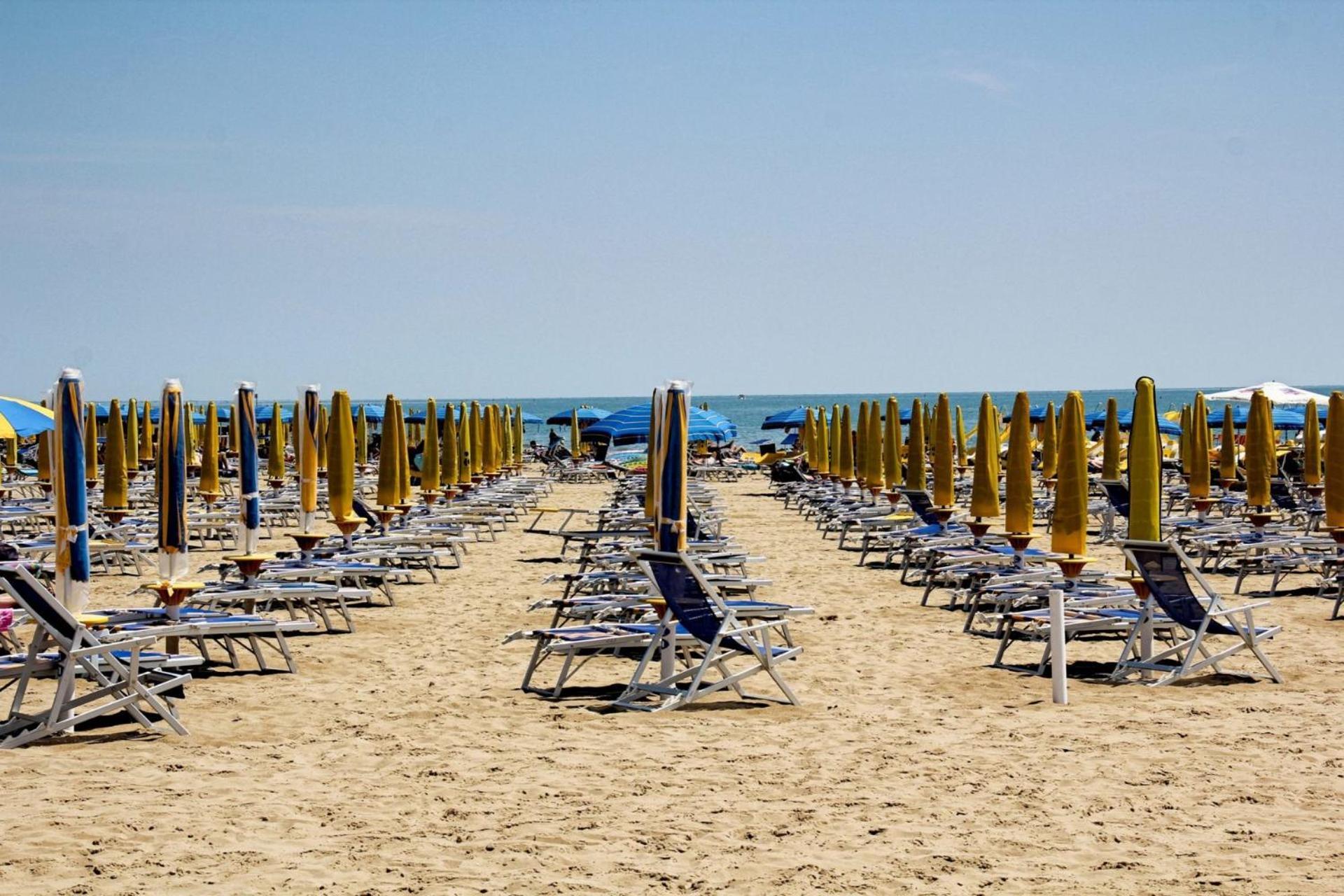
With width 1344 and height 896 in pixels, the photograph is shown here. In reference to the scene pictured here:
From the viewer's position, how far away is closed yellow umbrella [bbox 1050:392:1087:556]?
982 centimetres

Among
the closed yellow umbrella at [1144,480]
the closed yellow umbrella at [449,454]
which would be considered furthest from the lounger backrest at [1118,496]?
the closed yellow umbrella at [449,454]

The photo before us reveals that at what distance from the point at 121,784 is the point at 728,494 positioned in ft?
81.8

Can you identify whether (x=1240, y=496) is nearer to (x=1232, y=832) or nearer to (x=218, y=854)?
(x=1232, y=832)

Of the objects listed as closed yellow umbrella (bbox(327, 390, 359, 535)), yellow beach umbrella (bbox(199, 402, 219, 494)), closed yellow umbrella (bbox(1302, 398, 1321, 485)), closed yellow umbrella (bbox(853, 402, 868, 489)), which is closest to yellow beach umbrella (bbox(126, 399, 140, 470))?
yellow beach umbrella (bbox(199, 402, 219, 494))

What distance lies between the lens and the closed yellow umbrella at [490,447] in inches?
944

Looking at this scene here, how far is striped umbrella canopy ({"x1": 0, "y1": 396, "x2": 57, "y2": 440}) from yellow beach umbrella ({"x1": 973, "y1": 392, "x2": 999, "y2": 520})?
7260 millimetres

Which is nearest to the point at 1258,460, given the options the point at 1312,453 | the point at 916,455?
the point at 916,455

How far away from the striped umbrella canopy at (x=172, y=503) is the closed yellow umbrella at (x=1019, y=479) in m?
6.18

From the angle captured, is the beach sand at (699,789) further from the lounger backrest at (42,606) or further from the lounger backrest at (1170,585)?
the lounger backrest at (42,606)

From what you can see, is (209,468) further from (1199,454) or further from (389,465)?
(1199,454)

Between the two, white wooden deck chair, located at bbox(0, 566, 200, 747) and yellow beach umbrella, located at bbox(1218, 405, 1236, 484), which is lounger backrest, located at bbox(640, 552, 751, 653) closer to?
white wooden deck chair, located at bbox(0, 566, 200, 747)

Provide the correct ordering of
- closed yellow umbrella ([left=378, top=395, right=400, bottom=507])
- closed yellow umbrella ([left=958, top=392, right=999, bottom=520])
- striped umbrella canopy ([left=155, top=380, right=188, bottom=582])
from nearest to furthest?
striped umbrella canopy ([left=155, top=380, right=188, bottom=582]) < closed yellow umbrella ([left=958, top=392, right=999, bottom=520]) < closed yellow umbrella ([left=378, top=395, right=400, bottom=507])

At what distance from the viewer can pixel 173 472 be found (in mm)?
8336

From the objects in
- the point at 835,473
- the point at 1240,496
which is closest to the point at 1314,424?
the point at 1240,496
